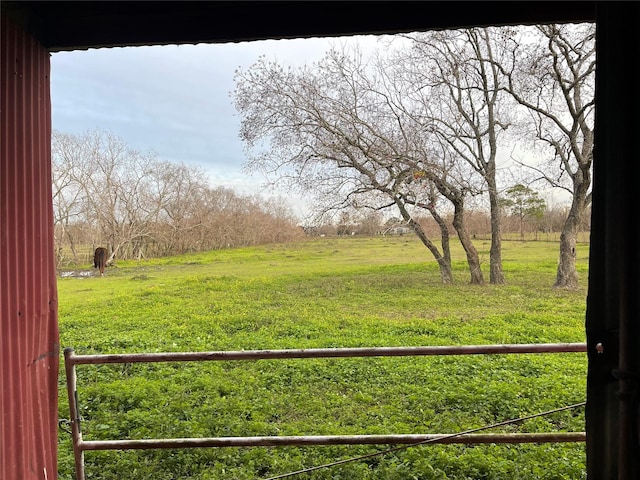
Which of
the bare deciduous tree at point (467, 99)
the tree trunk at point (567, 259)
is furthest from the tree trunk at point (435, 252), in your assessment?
the tree trunk at point (567, 259)

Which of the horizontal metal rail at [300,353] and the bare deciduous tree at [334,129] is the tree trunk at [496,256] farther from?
the horizontal metal rail at [300,353]

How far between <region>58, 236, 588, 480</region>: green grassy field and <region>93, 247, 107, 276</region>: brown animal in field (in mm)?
197

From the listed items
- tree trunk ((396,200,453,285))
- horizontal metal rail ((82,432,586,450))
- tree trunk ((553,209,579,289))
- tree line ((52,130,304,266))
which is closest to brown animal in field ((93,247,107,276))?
tree line ((52,130,304,266))

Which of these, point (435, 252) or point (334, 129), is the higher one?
point (334, 129)

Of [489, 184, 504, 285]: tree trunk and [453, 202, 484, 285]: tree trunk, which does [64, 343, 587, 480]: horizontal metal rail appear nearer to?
[453, 202, 484, 285]: tree trunk

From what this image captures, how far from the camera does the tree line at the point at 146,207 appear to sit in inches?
237

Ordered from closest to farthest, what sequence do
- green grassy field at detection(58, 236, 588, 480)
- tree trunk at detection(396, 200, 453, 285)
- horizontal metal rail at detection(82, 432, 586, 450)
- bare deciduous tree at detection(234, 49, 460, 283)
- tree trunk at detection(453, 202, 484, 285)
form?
horizontal metal rail at detection(82, 432, 586, 450), green grassy field at detection(58, 236, 588, 480), bare deciduous tree at detection(234, 49, 460, 283), tree trunk at detection(453, 202, 484, 285), tree trunk at detection(396, 200, 453, 285)

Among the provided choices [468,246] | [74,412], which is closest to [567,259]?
[468,246]

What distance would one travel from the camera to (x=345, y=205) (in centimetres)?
658
